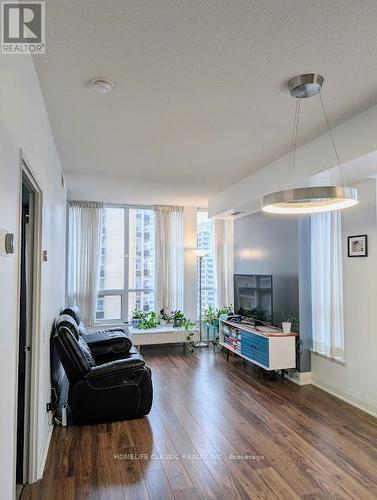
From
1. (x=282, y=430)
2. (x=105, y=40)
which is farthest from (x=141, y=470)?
(x=105, y=40)

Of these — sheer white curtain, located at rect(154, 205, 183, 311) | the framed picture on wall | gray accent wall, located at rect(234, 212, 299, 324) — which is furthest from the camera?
sheer white curtain, located at rect(154, 205, 183, 311)

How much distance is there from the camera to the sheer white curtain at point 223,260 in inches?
271

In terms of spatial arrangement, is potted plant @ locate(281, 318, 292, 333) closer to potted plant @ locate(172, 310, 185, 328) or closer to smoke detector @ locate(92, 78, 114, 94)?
potted plant @ locate(172, 310, 185, 328)


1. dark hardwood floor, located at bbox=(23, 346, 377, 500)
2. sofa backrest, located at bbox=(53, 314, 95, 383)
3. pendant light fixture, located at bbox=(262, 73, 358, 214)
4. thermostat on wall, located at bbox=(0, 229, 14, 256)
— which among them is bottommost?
dark hardwood floor, located at bbox=(23, 346, 377, 500)

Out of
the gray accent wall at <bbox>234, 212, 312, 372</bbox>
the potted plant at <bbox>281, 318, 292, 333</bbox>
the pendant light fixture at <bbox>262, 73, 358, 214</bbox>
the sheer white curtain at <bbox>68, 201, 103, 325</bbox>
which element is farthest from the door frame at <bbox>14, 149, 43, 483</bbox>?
the sheer white curtain at <bbox>68, 201, 103, 325</bbox>

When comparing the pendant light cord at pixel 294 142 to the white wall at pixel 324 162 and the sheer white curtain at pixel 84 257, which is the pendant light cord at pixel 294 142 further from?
the sheer white curtain at pixel 84 257

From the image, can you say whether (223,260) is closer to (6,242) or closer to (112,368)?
(112,368)

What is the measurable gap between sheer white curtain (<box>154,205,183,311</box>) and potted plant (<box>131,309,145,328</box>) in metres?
0.35

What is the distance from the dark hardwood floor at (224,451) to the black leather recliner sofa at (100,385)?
5.0 inches

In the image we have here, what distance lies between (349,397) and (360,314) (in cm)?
95

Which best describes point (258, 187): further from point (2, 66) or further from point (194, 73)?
point (2, 66)

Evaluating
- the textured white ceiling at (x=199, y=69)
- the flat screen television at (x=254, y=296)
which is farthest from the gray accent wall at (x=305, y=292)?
the textured white ceiling at (x=199, y=69)

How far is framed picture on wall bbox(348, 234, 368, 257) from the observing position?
143 inches

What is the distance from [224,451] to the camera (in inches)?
110
